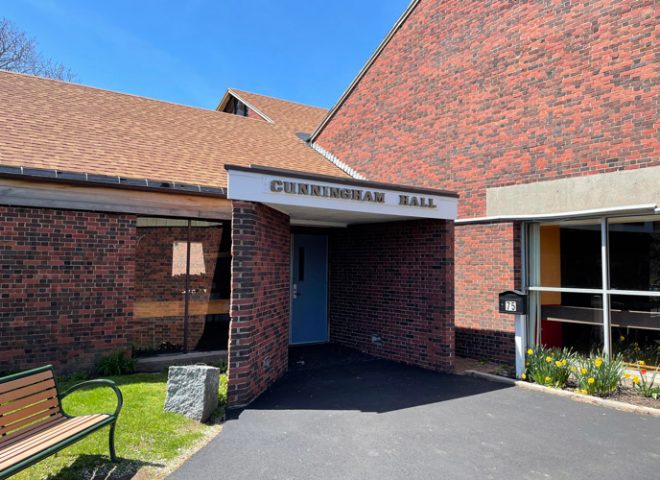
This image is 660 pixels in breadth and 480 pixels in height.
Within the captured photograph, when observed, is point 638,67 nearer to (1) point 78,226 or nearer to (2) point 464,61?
(2) point 464,61

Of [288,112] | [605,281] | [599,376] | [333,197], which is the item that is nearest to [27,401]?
[333,197]

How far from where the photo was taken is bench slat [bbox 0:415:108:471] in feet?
11.2

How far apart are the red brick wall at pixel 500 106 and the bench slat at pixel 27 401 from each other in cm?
790

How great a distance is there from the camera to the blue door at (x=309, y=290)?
427 inches

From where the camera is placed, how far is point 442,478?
4.27 metres

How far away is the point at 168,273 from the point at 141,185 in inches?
70.2

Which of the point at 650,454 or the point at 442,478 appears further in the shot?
the point at 650,454

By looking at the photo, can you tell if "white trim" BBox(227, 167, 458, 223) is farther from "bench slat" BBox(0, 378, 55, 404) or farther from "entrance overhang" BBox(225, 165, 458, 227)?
"bench slat" BBox(0, 378, 55, 404)

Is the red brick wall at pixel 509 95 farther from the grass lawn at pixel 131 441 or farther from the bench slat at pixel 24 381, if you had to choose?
the bench slat at pixel 24 381

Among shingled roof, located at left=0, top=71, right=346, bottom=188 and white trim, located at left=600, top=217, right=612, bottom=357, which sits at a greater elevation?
shingled roof, located at left=0, top=71, right=346, bottom=188

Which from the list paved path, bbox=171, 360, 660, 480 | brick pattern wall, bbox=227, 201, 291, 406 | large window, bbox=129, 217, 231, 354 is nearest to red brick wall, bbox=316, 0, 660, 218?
paved path, bbox=171, 360, 660, 480

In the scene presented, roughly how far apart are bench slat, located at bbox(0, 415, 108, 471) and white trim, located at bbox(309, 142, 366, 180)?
10053 millimetres

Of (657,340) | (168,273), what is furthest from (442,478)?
(168,273)

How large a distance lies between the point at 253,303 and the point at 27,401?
293 centimetres
